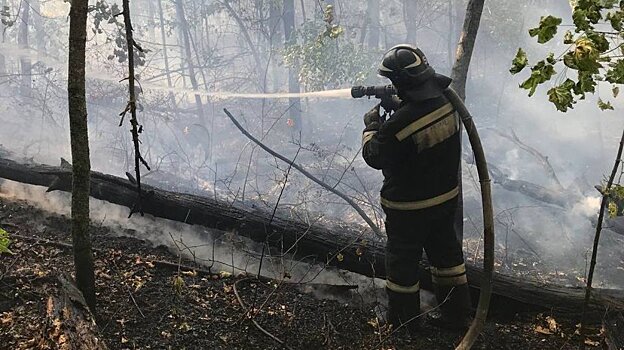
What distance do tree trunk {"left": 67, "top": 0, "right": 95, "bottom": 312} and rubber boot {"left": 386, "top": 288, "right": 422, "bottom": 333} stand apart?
207 cm

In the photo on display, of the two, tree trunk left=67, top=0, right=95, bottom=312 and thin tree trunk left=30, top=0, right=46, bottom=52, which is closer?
tree trunk left=67, top=0, right=95, bottom=312

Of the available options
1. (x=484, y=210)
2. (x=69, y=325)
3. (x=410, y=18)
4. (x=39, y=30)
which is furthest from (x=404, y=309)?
(x=39, y=30)

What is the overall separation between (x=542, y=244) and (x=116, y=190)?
6.72 metres

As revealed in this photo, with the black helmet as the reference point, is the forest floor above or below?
below

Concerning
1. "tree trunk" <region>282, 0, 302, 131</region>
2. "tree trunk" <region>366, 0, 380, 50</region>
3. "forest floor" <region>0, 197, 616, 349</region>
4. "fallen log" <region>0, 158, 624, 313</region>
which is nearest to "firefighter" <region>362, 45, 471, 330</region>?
"forest floor" <region>0, 197, 616, 349</region>

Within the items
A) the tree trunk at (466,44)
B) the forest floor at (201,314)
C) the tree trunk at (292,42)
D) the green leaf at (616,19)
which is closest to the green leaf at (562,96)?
the green leaf at (616,19)

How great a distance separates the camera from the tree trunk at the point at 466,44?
448 centimetres

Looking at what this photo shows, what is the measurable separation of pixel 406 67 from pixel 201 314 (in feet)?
7.36

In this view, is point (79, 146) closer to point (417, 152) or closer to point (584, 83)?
point (417, 152)

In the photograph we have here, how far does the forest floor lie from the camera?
10.1ft

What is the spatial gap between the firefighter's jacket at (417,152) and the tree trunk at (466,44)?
4.42 feet

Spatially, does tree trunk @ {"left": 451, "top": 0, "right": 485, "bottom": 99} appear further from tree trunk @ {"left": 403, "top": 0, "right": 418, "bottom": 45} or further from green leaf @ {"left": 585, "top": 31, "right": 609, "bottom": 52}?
tree trunk @ {"left": 403, "top": 0, "right": 418, "bottom": 45}

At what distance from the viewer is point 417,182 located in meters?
3.35

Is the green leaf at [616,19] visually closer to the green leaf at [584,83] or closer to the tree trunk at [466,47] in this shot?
the green leaf at [584,83]
